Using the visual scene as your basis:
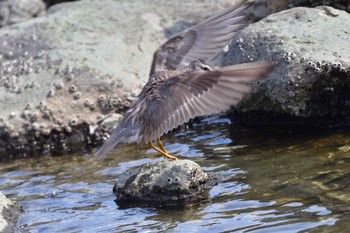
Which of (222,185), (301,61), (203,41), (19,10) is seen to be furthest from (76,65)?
(19,10)

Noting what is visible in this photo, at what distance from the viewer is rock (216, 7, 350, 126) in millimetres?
7781

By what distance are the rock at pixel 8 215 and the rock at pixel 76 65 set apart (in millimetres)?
2262

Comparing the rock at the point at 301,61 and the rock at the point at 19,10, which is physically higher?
the rock at the point at 19,10

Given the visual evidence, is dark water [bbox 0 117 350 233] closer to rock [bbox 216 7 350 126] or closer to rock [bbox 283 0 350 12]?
rock [bbox 216 7 350 126]

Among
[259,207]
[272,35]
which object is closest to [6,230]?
[259,207]

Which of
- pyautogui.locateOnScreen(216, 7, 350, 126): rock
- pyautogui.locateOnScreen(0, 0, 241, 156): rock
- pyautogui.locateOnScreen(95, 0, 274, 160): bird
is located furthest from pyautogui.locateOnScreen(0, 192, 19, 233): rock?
pyautogui.locateOnScreen(216, 7, 350, 126): rock

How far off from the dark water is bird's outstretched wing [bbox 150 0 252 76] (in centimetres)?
98

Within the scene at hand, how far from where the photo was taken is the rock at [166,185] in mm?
6582

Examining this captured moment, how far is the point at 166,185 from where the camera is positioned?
6.58 m

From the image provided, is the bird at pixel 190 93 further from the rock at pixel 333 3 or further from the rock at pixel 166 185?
the rock at pixel 333 3

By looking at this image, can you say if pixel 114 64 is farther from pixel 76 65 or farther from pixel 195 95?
pixel 195 95

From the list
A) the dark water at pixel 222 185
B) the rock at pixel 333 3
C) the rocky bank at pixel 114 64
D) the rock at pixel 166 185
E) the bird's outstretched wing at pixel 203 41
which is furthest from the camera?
the rock at pixel 333 3

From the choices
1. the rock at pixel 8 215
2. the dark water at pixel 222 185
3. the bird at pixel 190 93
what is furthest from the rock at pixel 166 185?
the rock at pixel 8 215

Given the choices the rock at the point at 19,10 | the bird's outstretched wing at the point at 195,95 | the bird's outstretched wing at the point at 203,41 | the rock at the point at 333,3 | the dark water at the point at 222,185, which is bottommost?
the dark water at the point at 222,185
